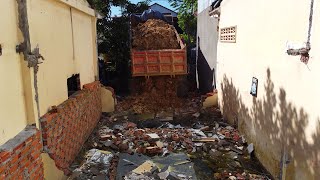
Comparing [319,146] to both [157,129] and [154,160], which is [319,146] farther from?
[157,129]

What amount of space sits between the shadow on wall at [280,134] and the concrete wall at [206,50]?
3.78 meters

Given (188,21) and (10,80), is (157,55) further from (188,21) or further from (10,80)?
(188,21)

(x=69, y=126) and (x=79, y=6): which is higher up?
(x=79, y=6)

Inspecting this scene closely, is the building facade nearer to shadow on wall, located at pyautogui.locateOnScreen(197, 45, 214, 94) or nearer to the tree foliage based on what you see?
shadow on wall, located at pyautogui.locateOnScreen(197, 45, 214, 94)

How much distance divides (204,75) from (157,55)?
324 cm

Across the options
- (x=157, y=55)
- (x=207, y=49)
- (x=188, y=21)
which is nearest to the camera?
(x=157, y=55)

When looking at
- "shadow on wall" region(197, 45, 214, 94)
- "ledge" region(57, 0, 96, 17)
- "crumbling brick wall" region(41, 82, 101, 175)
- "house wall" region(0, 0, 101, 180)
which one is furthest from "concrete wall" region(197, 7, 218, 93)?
"house wall" region(0, 0, 101, 180)

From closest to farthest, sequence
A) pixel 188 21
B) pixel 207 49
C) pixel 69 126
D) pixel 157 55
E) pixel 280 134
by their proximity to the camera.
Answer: pixel 280 134
pixel 69 126
pixel 157 55
pixel 207 49
pixel 188 21

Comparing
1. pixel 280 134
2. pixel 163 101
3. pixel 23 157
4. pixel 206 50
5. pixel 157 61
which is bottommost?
pixel 163 101

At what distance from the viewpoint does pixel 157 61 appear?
10.3 meters

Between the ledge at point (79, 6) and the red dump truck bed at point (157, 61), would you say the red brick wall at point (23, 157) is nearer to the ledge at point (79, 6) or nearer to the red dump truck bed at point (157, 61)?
the ledge at point (79, 6)

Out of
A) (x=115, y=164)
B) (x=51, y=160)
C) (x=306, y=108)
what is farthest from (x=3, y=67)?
(x=306, y=108)

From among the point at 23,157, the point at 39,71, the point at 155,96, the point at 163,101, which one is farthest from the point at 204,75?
the point at 23,157

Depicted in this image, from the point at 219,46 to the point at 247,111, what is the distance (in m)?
3.45
